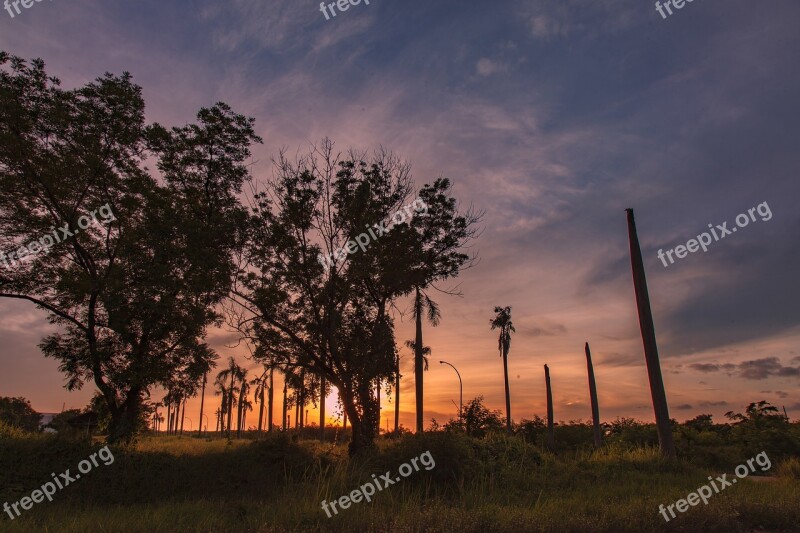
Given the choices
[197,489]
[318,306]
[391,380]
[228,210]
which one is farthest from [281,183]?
[197,489]

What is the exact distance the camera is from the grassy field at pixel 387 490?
33.3 ft

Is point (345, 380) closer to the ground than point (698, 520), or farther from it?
farther from it

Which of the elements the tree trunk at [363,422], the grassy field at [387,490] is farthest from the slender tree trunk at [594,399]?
the tree trunk at [363,422]

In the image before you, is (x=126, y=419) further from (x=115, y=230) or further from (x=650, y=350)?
(x=650, y=350)

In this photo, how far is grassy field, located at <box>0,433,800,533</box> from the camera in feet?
33.3

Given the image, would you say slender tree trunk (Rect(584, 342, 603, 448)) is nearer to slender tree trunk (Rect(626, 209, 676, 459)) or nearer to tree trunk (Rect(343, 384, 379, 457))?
slender tree trunk (Rect(626, 209, 676, 459))

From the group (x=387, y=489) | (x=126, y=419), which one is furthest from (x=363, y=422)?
(x=126, y=419)

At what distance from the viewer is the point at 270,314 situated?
77.2 ft

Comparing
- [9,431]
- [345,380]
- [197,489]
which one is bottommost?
[197,489]

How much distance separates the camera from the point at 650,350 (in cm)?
2223

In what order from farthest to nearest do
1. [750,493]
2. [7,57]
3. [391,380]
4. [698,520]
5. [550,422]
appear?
[550,422] → [391,380] → [7,57] → [750,493] → [698,520]

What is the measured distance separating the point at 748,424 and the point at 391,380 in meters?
34.0

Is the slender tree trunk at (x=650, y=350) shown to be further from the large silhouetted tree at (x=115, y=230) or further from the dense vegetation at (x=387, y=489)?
the large silhouetted tree at (x=115, y=230)

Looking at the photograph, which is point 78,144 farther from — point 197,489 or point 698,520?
point 698,520
